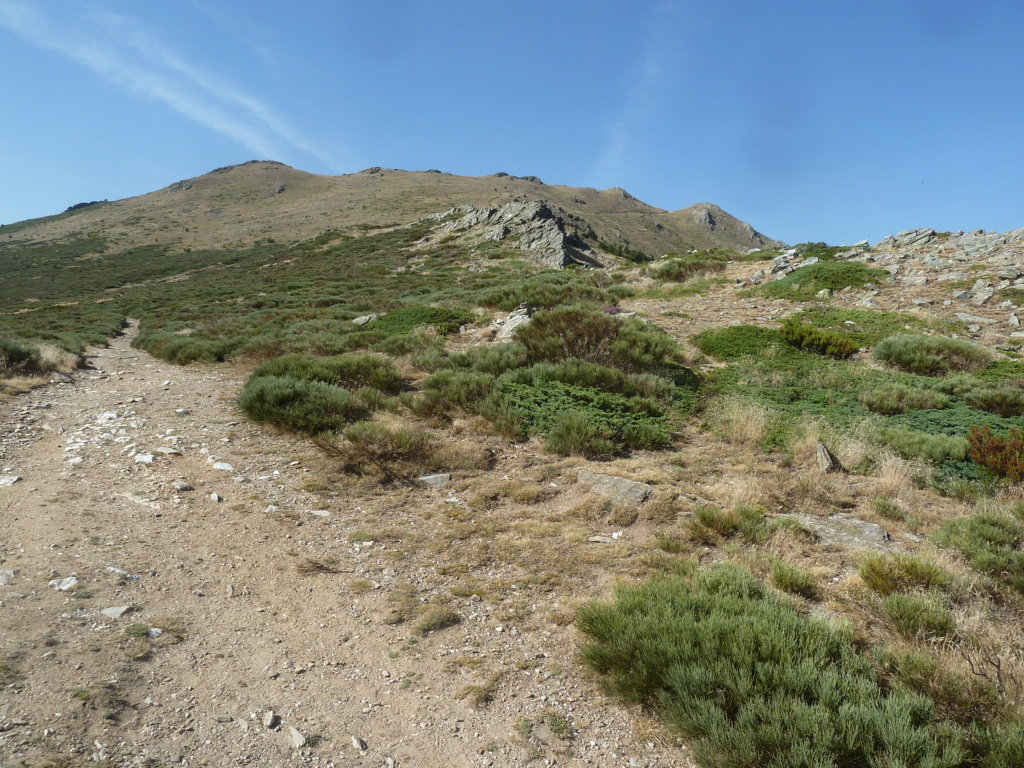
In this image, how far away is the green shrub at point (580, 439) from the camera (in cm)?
730

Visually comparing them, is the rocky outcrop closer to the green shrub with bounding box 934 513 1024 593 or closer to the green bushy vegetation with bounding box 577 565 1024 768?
the green shrub with bounding box 934 513 1024 593

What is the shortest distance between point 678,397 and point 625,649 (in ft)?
21.7

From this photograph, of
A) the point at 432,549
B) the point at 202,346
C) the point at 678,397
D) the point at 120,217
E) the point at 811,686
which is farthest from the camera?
the point at 120,217

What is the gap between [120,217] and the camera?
4058 inches

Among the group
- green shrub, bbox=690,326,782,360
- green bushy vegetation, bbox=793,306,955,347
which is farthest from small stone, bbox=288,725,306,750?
green bushy vegetation, bbox=793,306,955,347

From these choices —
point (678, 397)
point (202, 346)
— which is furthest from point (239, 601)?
point (202, 346)

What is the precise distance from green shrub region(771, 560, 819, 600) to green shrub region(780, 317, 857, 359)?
898 cm

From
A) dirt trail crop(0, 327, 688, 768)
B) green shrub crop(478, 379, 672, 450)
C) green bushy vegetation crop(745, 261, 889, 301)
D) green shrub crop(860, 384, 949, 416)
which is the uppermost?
green bushy vegetation crop(745, 261, 889, 301)

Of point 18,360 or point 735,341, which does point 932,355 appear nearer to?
point 735,341

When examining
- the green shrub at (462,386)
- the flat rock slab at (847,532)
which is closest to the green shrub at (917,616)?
the flat rock slab at (847,532)

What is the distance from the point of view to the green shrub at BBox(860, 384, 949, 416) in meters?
8.29

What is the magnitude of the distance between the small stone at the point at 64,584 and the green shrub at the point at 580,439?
17.8 ft

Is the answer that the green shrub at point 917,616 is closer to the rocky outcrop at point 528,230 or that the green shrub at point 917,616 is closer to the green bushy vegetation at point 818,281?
the green bushy vegetation at point 818,281

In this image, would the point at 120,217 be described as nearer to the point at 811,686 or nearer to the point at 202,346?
the point at 202,346
